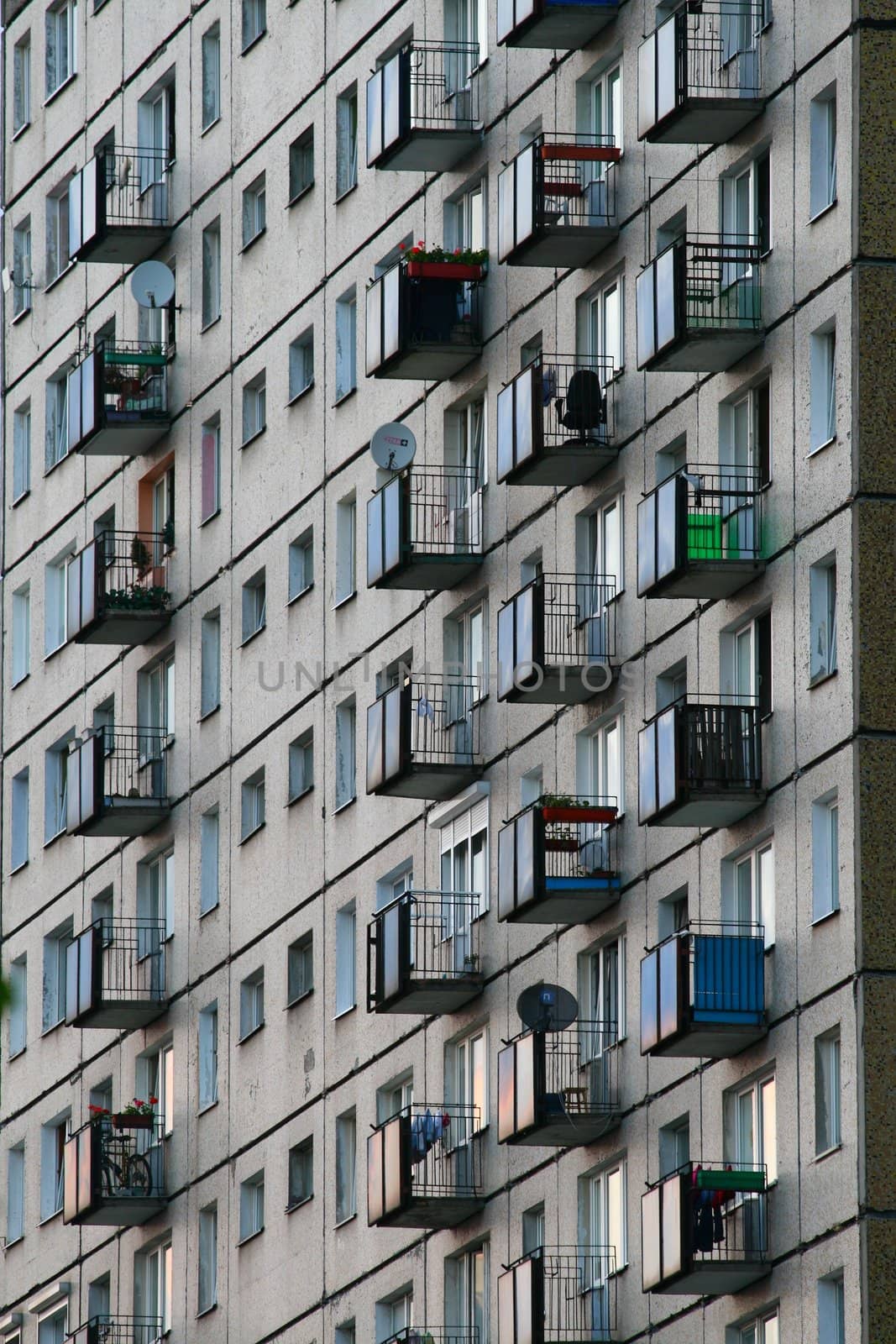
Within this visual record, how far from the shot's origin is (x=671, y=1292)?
55.2 metres

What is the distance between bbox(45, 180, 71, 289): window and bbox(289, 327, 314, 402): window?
13233 mm

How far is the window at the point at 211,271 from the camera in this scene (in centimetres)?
7712

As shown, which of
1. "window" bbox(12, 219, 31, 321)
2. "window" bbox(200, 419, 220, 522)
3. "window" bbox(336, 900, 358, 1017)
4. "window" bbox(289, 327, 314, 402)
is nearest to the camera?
"window" bbox(336, 900, 358, 1017)

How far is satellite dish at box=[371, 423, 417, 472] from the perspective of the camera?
6669 cm

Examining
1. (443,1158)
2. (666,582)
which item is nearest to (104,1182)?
(443,1158)

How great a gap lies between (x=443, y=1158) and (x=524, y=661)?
787cm

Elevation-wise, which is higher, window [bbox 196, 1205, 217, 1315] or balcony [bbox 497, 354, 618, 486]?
balcony [bbox 497, 354, 618, 486]

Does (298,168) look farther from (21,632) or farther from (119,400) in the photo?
(21,632)

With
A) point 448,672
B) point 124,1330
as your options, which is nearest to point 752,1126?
point 448,672

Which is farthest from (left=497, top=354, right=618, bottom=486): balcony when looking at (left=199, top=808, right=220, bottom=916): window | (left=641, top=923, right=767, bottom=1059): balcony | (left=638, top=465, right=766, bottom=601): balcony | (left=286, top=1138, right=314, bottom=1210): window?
(left=199, top=808, right=220, bottom=916): window

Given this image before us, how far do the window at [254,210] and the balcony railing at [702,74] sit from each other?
16.9 metres

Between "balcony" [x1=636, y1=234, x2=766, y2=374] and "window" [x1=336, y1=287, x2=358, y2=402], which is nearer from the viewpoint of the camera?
"balcony" [x1=636, y1=234, x2=766, y2=374]

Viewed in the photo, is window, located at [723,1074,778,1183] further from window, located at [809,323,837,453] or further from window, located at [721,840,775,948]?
window, located at [809,323,837,453]

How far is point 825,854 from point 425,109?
17.3m
